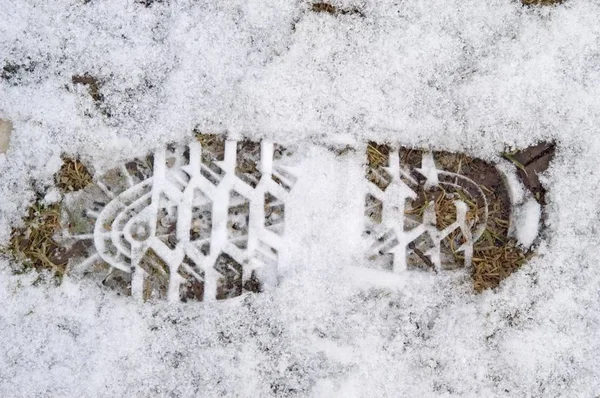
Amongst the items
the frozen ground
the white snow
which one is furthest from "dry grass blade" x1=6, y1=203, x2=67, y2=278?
the white snow

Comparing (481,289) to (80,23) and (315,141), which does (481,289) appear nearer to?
(315,141)

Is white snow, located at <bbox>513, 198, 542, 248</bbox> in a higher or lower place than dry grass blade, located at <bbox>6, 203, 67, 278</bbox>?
higher

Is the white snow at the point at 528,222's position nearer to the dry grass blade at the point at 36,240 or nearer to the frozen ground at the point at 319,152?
the frozen ground at the point at 319,152

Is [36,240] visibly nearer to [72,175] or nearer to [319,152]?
[72,175]

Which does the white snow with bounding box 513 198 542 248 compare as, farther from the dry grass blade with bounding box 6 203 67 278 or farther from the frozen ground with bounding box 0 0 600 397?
the dry grass blade with bounding box 6 203 67 278

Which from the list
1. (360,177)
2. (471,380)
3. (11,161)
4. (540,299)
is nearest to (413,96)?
(360,177)

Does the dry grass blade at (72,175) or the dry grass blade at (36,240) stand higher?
the dry grass blade at (72,175)

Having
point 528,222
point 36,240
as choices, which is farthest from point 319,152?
point 36,240

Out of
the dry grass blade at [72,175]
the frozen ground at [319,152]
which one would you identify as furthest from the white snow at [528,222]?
the dry grass blade at [72,175]
